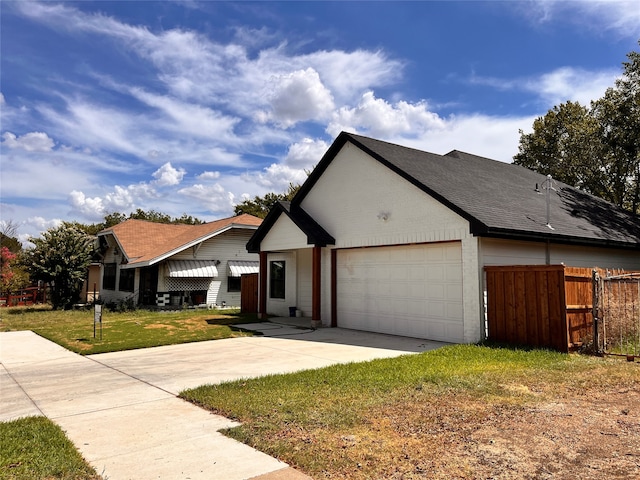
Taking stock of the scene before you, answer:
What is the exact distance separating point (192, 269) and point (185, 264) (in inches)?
17.3

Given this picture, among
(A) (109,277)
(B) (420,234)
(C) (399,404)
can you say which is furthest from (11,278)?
(C) (399,404)

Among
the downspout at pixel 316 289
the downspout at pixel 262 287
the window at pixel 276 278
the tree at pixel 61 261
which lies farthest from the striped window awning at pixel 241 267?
the downspout at pixel 316 289

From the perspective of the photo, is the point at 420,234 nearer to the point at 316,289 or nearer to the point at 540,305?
the point at 540,305

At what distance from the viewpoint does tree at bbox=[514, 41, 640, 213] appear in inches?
928

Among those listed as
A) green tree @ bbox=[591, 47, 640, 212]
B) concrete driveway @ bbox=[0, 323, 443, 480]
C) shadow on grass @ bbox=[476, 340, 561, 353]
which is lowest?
concrete driveway @ bbox=[0, 323, 443, 480]

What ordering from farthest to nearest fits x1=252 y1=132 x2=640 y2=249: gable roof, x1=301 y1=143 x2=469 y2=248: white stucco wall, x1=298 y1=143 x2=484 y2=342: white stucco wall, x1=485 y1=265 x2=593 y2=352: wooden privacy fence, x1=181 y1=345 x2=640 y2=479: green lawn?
x1=301 y1=143 x2=469 y2=248: white stucco wall
x1=252 y1=132 x2=640 y2=249: gable roof
x1=298 y1=143 x2=484 y2=342: white stucco wall
x1=485 y1=265 x2=593 y2=352: wooden privacy fence
x1=181 y1=345 x2=640 y2=479: green lawn

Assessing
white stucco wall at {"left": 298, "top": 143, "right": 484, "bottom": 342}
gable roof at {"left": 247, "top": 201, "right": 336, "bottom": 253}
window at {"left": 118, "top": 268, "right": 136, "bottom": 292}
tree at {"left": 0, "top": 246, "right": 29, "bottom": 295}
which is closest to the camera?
white stucco wall at {"left": 298, "top": 143, "right": 484, "bottom": 342}

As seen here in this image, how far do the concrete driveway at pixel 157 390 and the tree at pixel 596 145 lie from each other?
1983 cm

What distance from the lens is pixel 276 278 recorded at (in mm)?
19688

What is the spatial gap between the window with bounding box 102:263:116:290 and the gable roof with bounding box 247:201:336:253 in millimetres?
13804

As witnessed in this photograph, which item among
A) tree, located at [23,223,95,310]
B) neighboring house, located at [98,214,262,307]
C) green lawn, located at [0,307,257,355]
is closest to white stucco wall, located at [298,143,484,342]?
green lawn, located at [0,307,257,355]

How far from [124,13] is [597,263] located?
52.4ft

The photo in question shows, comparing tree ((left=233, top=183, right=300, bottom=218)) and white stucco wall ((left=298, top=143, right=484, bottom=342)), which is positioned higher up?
tree ((left=233, top=183, right=300, bottom=218))

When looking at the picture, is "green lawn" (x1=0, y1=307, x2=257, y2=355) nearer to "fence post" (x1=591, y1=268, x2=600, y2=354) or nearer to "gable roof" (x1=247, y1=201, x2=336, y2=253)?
"gable roof" (x1=247, y1=201, x2=336, y2=253)
